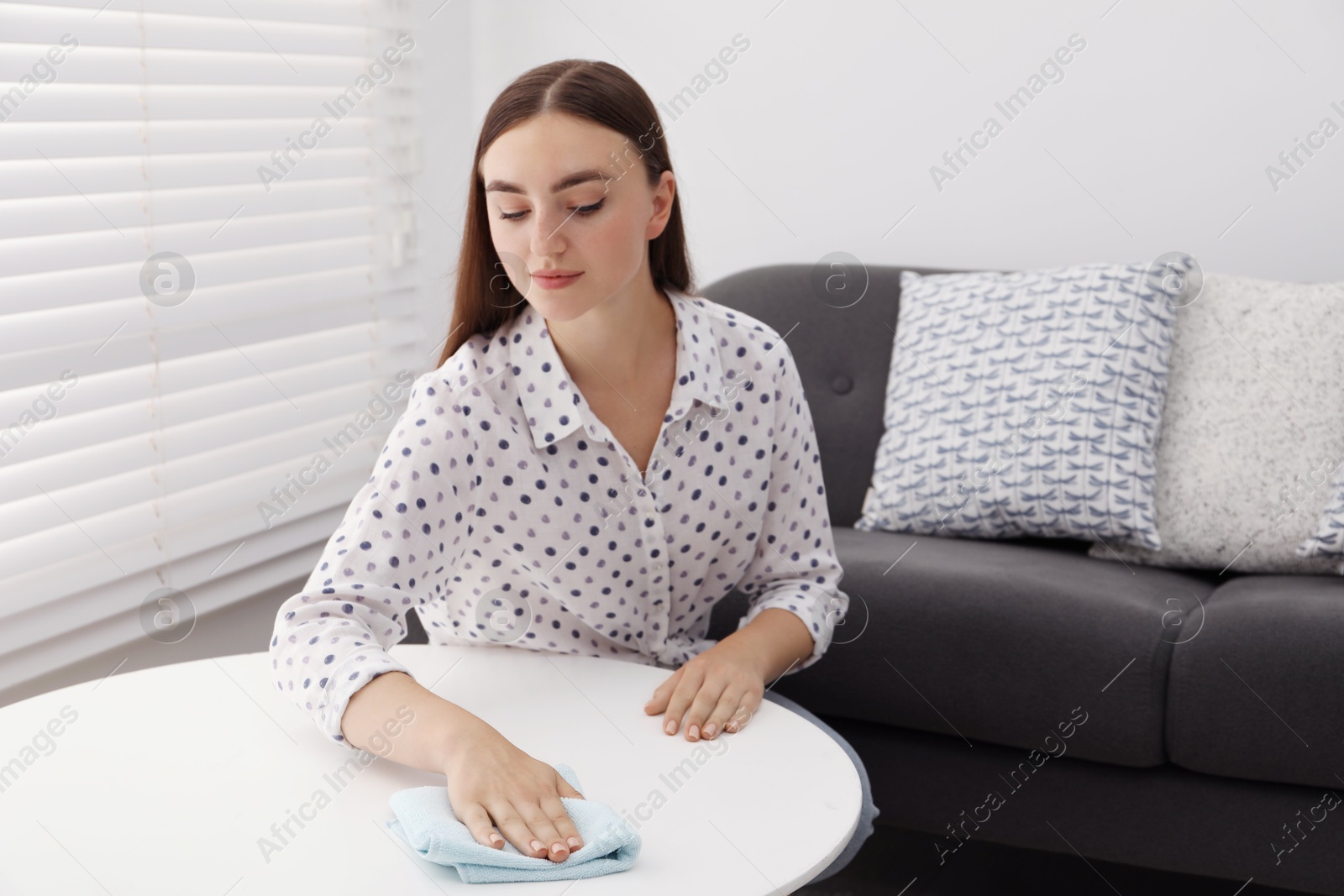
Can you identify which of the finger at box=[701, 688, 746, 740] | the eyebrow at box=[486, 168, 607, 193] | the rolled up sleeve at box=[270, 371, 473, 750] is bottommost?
the finger at box=[701, 688, 746, 740]

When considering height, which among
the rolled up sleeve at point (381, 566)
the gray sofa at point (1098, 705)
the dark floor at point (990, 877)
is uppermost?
the rolled up sleeve at point (381, 566)

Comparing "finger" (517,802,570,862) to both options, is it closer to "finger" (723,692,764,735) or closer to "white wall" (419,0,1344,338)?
"finger" (723,692,764,735)

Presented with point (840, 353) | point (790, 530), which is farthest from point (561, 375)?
point (840, 353)

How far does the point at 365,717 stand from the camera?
3.14 feet

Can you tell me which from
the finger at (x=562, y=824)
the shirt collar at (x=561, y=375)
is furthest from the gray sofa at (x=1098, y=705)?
the finger at (x=562, y=824)

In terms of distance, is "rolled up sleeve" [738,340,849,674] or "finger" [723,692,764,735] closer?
"finger" [723,692,764,735]

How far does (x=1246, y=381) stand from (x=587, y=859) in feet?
5.15

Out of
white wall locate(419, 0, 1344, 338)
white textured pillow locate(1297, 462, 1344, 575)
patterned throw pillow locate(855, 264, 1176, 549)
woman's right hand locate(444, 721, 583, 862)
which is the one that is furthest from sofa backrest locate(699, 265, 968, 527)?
woman's right hand locate(444, 721, 583, 862)

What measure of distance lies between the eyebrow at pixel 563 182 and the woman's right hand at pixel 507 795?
0.50 meters

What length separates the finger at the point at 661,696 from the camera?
1064mm

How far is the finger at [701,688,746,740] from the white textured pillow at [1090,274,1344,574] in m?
1.12

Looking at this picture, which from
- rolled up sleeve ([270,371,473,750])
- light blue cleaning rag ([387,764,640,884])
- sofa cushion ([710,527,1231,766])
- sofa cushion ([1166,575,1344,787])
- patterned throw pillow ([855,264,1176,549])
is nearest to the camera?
light blue cleaning rag ([387,764,640,884])

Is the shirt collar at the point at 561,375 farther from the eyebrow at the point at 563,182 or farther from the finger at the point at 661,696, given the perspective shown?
the finger at the point at 661,696

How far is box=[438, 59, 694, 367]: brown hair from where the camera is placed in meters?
1.15
